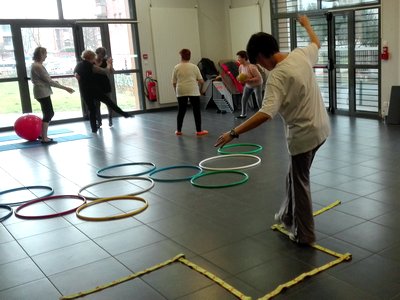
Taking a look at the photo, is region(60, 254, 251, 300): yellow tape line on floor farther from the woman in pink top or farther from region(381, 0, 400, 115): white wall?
region(381, 0, 400, 115): white wall

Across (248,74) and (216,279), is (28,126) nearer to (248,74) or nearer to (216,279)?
(248,74)

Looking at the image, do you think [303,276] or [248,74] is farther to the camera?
[248,74]

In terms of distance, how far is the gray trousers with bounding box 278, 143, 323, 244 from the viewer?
10.5 feet

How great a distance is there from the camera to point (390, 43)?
8.17 meters

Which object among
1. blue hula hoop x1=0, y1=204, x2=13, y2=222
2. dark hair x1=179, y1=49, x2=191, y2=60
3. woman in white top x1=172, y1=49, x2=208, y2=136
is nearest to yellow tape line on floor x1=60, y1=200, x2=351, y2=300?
blue hula hoop x1=0, y1=204, x2=13, y2=222

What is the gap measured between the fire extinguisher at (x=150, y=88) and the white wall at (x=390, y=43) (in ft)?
17.7

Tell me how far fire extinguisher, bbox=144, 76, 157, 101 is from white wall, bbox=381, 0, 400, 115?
5.40 meters

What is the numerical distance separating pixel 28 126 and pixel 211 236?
5.58 metres

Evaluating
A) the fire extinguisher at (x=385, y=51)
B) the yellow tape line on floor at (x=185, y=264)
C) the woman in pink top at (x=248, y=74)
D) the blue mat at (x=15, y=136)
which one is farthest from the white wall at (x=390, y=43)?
the yellow tape line on floor at (x=185, y=264)

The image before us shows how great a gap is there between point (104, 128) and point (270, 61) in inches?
269

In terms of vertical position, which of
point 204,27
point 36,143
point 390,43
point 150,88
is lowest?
point 36,143

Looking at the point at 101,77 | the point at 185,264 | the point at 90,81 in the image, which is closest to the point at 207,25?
the point at 101,77

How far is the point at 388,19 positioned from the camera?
8102 millimetres

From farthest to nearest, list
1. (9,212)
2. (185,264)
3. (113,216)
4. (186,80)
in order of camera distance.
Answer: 1. (186,80)
2. (9,212)
3. (113,216)
4. (185,264)
